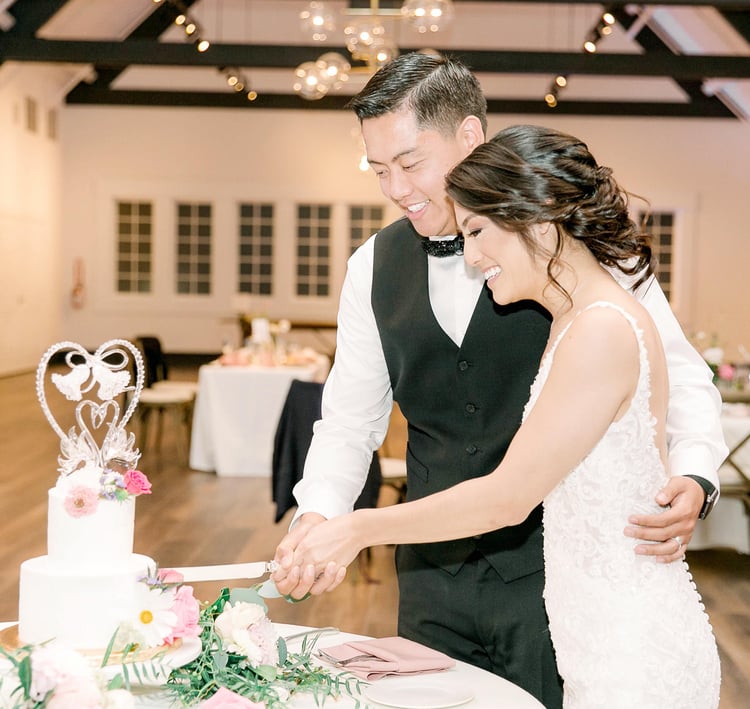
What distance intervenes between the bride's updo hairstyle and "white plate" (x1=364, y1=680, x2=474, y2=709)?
627 mm

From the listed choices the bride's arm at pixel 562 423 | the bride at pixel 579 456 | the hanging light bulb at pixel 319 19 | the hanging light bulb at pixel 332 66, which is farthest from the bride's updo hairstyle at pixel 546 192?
the hanging light bulb at pixel 332 66

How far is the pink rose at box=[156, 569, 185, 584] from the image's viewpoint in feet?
5.26

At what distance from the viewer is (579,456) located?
1.49m

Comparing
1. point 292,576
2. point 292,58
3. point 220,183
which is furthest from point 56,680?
point 220,183

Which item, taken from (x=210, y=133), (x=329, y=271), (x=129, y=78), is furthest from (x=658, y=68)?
(x=129, y=78)

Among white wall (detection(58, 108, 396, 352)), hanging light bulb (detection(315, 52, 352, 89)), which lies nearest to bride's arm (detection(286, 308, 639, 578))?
hanging light bulb (detection(315, 52, 352, 89))

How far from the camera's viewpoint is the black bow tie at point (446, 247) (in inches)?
78.5

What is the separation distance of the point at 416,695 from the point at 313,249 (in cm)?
1537

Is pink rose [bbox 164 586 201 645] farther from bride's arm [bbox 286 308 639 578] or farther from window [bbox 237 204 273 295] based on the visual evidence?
window [bbox 237 204 273 295]

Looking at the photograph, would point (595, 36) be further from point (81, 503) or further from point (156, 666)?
point (156, 666)

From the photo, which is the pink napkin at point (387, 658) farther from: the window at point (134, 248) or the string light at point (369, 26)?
the window at point (134, 248)

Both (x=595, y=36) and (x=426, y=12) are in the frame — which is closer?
(x=426, y=12)

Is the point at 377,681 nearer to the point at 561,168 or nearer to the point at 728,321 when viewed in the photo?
the point at 561,168

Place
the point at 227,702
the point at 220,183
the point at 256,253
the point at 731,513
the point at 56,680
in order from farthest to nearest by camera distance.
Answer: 1. the point at 256,253
2. the point at 220,183
3. the point at 731,513
4. the point at 227,702
5. the point at 56,680
